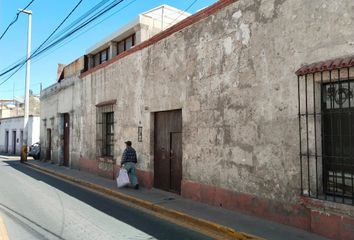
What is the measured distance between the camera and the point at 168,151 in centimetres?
1087

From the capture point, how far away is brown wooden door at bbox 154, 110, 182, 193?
10422mm

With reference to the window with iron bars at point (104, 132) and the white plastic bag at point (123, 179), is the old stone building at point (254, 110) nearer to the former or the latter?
the white plastic bag at point (123, 179)

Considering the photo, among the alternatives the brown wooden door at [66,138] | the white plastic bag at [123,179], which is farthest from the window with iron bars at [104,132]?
the brown wooden door at [66,138]

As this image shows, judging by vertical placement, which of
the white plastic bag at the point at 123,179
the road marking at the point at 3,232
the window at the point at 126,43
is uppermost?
the window at the point at 126,43

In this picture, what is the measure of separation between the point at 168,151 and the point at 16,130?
97.9ft

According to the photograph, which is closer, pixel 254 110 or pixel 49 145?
pixel 254 110

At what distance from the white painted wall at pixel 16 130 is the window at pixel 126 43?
1912cm

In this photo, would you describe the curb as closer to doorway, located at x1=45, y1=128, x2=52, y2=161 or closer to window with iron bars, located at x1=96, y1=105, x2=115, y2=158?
window with iron bars, located at x1=96, y1=105, x2=115, y2=158

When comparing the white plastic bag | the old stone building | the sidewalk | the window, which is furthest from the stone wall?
the window

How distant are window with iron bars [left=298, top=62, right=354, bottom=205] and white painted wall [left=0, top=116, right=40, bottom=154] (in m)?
30.7

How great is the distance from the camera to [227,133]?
836 cm

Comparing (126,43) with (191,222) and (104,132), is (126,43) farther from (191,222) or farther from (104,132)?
(191,222)

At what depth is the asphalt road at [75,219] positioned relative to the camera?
661cm

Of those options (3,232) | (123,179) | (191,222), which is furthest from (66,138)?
(191,222)
